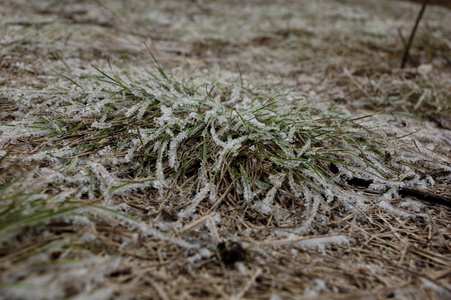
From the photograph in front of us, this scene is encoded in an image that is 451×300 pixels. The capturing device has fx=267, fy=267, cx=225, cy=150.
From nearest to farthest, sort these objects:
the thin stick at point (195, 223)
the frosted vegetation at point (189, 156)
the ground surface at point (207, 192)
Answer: the ground surface at point (207, 192) → the thin stick at point (195, 223) → the frosted vegetation at point (189, 156)

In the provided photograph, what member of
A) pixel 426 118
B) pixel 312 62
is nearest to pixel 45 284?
pixel 426 118

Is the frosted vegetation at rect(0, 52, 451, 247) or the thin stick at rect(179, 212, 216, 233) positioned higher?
the frosted vegetation at rect(0, 52, 451, 247)

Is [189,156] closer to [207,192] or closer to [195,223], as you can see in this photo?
[207,192]

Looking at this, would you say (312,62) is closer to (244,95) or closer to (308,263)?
(244,95)

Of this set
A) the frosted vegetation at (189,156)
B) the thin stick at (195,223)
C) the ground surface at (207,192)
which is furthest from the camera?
the frosted vegetation at (189,156)

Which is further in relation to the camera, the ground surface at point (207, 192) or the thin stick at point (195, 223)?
the thin stick at point (195, 223)

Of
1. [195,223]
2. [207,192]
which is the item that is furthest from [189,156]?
[195,223]

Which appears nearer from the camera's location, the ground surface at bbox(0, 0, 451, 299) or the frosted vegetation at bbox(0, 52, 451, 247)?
the ground surface at bbox(0, 0, 451, 299)

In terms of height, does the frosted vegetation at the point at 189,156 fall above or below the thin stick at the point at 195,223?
above
